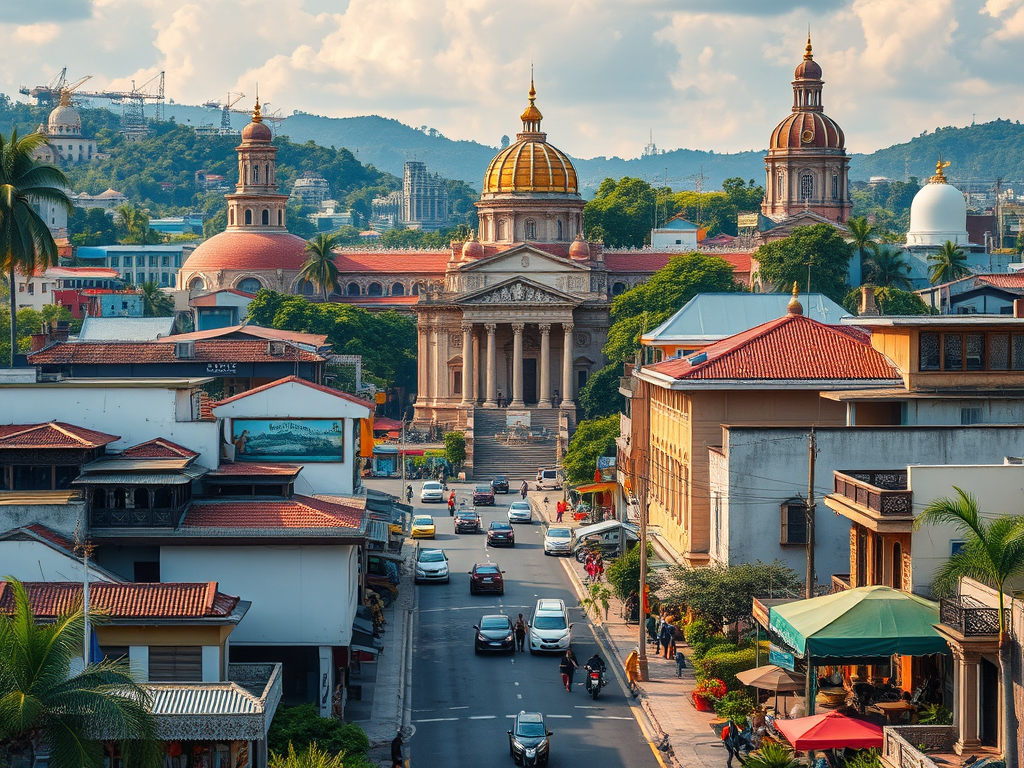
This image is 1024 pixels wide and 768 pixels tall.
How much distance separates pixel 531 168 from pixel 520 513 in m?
55.8

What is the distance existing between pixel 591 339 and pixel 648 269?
13.1 metres

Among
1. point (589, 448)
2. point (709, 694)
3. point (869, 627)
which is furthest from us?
point (589, 448)

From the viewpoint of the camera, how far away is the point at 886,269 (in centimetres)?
13012

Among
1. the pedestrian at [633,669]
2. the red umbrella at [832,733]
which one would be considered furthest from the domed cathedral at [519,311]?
the red umbrella at [832,733]

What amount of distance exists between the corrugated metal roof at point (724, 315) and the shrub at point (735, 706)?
30.6m

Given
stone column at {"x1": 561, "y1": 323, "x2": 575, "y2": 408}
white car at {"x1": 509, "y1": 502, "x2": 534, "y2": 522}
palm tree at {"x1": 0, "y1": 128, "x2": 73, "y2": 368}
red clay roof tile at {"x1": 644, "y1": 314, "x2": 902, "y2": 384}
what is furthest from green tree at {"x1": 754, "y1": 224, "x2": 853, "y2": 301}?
palm tree at {"x1": 0, "y1": 128, "x2": 73, "y2": 368}

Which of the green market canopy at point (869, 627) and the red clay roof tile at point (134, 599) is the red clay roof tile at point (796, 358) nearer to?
the green market canopy at point (869, 627)

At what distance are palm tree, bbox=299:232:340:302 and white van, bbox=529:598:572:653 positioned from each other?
96.6 metres

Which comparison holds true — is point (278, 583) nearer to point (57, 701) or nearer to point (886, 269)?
point (57, 701)

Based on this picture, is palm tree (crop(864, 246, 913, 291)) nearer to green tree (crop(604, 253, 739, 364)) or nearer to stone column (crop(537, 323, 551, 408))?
green tree (crop(604, 253, 739, 364))

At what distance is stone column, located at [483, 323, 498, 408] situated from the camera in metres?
126

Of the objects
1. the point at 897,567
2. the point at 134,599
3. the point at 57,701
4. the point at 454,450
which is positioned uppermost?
the point at 897,567

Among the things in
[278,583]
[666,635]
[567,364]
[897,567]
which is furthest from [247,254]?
[897,567]

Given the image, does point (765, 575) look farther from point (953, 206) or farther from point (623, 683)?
point (953, 206)
